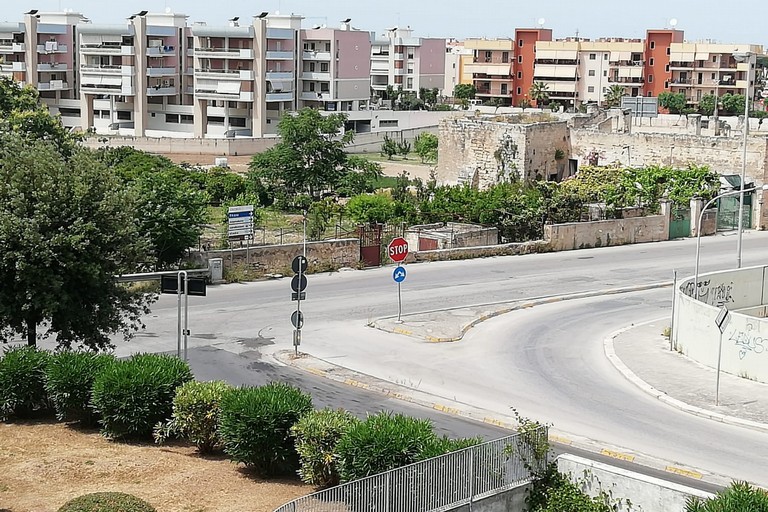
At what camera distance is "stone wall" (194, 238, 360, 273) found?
110 ft

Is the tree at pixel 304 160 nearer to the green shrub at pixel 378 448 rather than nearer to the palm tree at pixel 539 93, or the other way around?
the green shrub at pixel 378 448

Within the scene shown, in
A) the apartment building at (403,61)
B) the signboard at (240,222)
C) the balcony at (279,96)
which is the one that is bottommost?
the signboard at (240,222)

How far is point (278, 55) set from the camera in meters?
→ 91.6

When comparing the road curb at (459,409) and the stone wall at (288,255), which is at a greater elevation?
the stone wall at (288,255)

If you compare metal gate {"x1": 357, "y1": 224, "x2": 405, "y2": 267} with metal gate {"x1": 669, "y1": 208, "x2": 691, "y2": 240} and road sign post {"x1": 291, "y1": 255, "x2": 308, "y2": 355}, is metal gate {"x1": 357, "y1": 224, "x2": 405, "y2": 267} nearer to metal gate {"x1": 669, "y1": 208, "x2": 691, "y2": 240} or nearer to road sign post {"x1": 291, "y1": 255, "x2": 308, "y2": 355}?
road sign post {"x1": 291, "y1": 255, "x2": 308, "y2": 355}

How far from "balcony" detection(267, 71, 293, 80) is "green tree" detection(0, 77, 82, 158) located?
133ft

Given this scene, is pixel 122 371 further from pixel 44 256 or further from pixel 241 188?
pixel 241 188

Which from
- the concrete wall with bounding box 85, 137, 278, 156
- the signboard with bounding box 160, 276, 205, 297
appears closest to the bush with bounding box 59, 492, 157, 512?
the signboard with bounding box 160, 276, 205, 297

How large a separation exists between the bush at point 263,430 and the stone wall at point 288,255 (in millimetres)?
18328

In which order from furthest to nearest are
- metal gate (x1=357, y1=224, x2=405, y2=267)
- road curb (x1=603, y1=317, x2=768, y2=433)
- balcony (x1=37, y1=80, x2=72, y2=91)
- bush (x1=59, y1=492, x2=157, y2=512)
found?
balcony (x1=37, y1=80, x2=72, y2=91)
metal gate (x1=357, y1=224, x2=405, y2=267)
road curb (x1=603, y1=317, x2=768, y2=433)
bush (x1=59, y1=492, x2=157, y2=512)

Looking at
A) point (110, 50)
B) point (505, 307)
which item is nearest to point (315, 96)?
point (110, 50)

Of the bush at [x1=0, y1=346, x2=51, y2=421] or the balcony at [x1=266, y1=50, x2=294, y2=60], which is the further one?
the balcony at [x1=266, y1=50, x2=294, y2=60]

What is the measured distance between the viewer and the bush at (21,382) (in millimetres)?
17703

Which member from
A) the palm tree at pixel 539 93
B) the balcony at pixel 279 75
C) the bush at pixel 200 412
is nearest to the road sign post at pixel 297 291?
the bush at pixel 200 412
